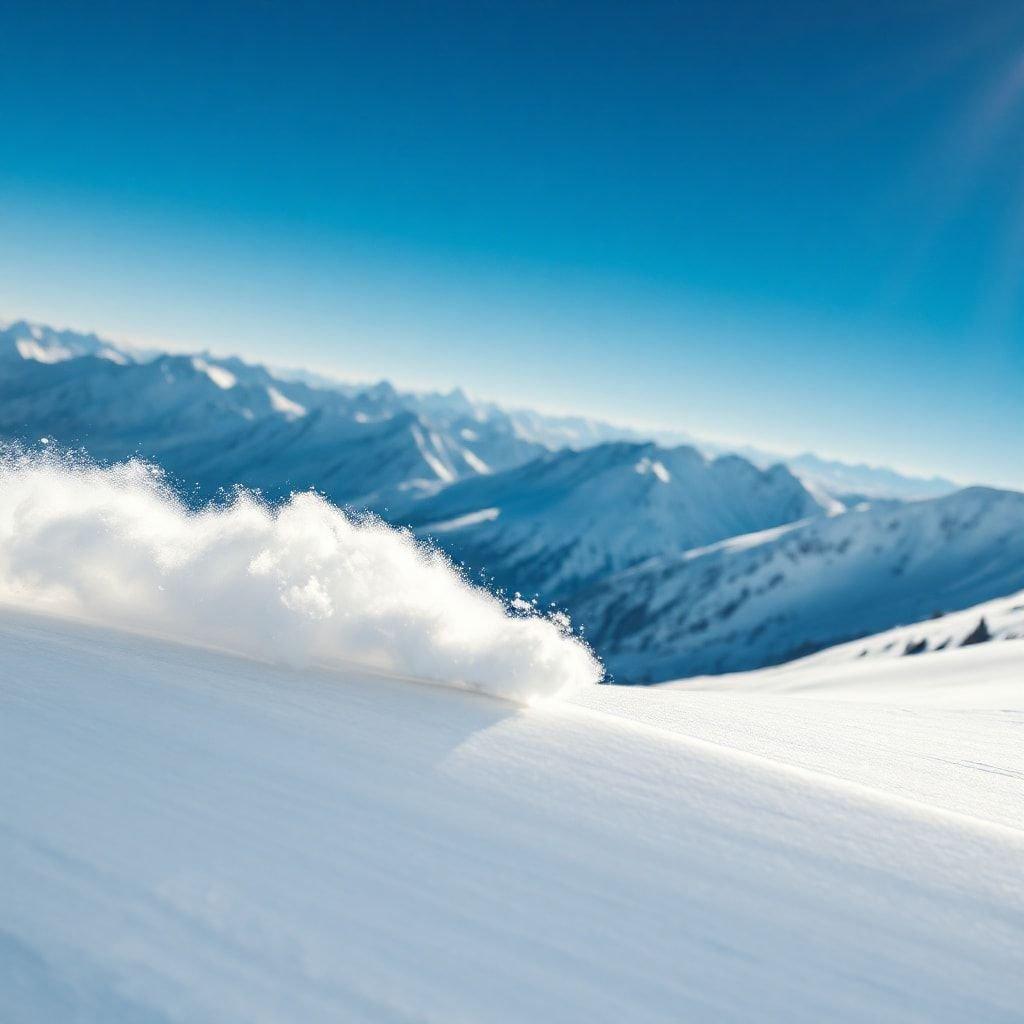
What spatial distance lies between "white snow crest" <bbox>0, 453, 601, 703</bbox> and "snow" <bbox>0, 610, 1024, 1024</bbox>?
945 mm

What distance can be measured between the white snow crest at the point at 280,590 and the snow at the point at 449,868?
3.10 ft

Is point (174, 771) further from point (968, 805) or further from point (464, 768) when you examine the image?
point (968, 805)

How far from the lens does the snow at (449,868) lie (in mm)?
3455

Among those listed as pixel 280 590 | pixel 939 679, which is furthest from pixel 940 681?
pixel 280 590

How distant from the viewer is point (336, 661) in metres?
8.27

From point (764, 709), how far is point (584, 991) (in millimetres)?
8848

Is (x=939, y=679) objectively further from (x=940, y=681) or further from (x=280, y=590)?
(x=280, y=590)

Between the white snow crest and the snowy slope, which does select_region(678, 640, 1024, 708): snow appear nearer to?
the snowy slope

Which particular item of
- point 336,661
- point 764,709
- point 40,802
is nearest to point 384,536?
point 336,661

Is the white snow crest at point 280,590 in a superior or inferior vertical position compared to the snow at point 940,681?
superior

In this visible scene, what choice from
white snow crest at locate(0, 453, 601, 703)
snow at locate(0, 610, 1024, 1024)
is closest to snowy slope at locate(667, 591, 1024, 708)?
snow at locate(0, 610, 1024, 1024)

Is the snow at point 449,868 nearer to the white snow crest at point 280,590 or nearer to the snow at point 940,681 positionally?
the white snow crest at point 280,590

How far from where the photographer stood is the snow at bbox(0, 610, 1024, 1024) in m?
3.46

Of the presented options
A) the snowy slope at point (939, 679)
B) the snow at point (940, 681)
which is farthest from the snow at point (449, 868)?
the snow at point (940, 681)
